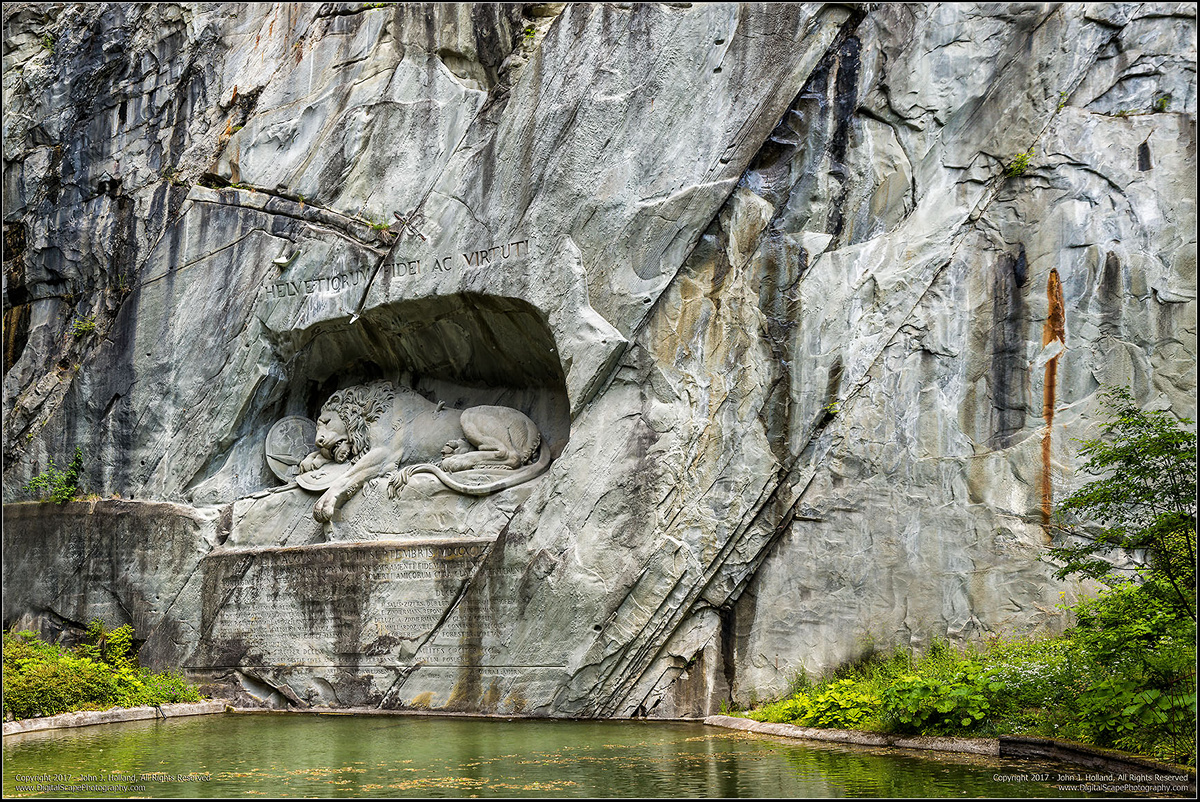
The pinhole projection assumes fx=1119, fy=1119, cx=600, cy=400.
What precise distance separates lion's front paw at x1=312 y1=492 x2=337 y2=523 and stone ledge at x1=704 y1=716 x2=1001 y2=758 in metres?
4.98

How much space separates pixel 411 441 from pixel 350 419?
2.74 ft

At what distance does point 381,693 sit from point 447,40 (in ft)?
25.2

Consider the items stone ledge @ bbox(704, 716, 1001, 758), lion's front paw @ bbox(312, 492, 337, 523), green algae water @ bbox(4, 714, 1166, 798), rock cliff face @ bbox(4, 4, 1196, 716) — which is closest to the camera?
green algae water @ bbox(4, 714, 1166, 798)

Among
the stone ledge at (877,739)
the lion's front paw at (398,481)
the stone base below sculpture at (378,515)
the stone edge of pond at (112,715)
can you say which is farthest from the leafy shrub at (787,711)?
the stone edge of pond at (112,715)

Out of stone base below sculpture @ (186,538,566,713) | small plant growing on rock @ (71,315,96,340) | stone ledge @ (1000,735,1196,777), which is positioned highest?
small plant growing on rock @ (71,315,96,340)

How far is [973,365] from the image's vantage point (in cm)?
1088

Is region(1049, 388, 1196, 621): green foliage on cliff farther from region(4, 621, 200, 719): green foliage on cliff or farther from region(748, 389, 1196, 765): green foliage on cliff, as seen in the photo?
region(4, 621, 200, 719): green foliage on cliff

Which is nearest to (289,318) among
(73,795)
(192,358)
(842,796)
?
(192,358)

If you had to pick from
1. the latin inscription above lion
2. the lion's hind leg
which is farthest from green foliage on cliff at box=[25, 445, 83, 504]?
the lion's hind leg

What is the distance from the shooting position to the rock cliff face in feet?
34.8

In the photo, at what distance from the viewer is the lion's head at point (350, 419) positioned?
42.6 ft

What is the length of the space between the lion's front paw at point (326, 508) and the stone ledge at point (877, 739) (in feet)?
16.3

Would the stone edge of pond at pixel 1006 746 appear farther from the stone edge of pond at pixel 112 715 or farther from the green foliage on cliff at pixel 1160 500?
the stone edge of pond at pixel 112 715

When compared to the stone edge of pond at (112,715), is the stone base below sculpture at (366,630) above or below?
above
